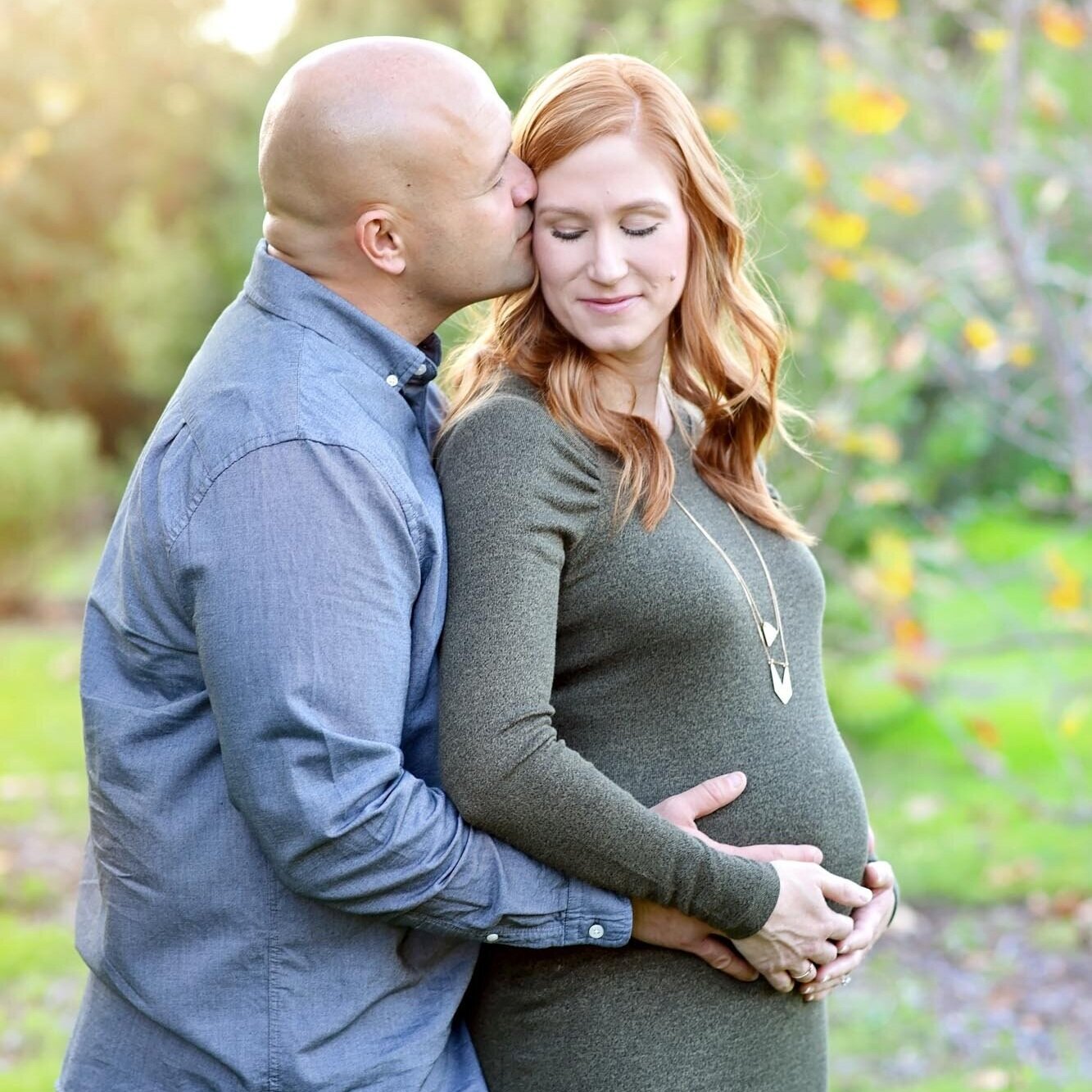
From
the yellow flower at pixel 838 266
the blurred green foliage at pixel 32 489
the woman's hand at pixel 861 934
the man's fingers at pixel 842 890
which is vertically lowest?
the blurred green foliage at pixel 32 489

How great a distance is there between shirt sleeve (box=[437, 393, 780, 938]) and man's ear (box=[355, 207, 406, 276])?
254 millimetres

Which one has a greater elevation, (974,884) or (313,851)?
(313,851)

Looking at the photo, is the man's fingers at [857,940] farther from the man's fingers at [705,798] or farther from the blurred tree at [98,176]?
the blurred tree at [98,176]

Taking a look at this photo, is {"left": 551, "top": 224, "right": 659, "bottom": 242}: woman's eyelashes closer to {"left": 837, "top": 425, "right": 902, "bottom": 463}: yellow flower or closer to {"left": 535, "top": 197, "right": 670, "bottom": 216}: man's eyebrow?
{"left": 535, "top": 197, "right": 670, "bottom": 216}: man's eyebrow

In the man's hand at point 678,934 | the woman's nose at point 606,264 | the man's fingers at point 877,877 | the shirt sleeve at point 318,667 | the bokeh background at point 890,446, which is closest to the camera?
the shirt sleeve at point 318,667

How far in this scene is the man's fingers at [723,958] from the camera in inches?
74.6

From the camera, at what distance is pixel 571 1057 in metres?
1.91

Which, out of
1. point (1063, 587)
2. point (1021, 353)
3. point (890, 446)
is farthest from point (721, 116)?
point (1063, 587)

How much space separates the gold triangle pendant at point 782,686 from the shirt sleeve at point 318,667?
22.5 inches

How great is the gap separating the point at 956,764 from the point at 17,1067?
13.7ft

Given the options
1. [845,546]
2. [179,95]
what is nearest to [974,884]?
[845,546]

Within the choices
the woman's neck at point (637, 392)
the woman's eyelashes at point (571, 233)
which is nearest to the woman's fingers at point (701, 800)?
the woman's neck at point (637, 392)

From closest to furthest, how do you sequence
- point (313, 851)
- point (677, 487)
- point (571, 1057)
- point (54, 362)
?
point (313, 851) → point (571, 1057) → point (677, 487) → point (54, 362)

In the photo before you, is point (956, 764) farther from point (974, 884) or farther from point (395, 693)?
point (395, 693)
